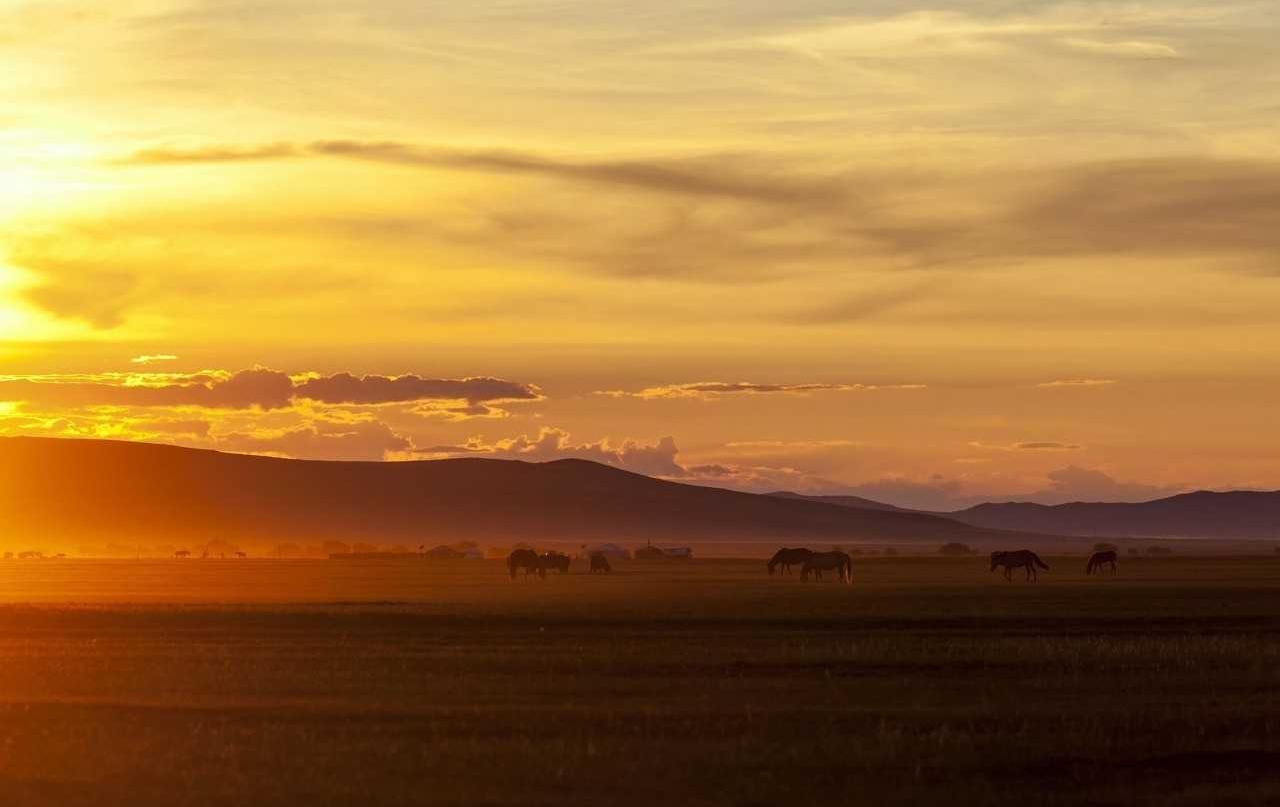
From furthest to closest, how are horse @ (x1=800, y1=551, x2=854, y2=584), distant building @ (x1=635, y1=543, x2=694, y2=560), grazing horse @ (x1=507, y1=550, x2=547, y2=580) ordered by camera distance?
distant building @ (x1=635, y1=543, x2=694, y2=560), grazing horse @ (x1=507, y1=550, x2=547, y2=580), horse @ (x1=800, y1=551, x2=854, y2=584)

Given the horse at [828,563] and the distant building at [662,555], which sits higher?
the distant building at [662,555]

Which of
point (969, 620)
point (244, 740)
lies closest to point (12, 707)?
point (244, 740)

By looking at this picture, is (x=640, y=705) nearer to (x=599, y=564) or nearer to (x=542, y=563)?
(x=542, y=563)

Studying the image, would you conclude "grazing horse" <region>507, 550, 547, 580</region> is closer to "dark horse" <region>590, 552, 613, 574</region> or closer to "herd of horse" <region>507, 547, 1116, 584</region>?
"herd of horse" <region>507, 547, 1116, 584</region>

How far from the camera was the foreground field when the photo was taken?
2234 cm

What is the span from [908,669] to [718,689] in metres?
5.75

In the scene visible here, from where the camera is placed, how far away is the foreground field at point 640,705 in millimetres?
22344

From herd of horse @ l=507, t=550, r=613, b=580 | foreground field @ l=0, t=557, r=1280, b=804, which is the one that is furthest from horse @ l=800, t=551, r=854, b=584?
foreground field @ l=0, t=557, r=1280, b=804

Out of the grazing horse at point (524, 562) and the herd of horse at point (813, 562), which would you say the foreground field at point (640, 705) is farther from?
the grazing horse at point (524, 562)

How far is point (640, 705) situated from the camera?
97.8ft

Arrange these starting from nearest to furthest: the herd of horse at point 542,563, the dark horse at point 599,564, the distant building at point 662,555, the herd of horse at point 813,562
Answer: the herd of horse at point 813,562 → the herd of horse at point 542,563 → the dark horse at point 599,564 → the distant building at point 662,555

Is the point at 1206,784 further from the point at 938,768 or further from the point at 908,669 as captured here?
the point at 908,669

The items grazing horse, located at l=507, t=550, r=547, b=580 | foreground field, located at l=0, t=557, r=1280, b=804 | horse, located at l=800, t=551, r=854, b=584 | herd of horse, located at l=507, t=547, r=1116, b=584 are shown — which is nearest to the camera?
foreground field, located at l=0, t=557, r=1280, b=804

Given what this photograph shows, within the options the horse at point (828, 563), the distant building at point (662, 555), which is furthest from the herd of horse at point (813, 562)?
the distant building at point (662, 555)
